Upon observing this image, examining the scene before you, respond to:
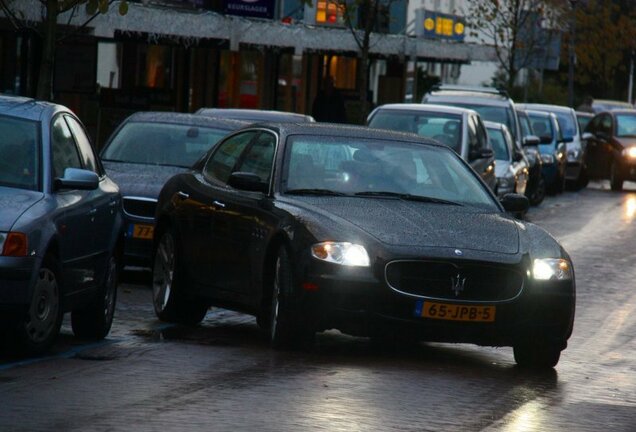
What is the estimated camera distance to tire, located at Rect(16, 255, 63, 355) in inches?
407

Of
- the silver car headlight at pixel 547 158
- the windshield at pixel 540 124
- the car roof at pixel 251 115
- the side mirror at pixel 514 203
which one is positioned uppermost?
the side mirror at pixel 514 203

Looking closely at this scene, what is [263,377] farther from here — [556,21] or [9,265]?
[556,21]

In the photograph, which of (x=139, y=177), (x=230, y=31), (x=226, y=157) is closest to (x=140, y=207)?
(x=139, y=177)

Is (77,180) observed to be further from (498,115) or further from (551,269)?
(498,115)

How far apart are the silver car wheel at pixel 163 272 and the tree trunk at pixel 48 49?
622cm

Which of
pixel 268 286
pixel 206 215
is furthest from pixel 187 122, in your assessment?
pixel 268 286

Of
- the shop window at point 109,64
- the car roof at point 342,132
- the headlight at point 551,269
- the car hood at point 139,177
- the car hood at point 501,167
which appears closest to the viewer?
the headlight at point 551,269

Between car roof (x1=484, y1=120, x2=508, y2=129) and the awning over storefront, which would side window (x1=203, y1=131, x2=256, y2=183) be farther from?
car roof (x1=484, y1=120, x2=508, y2=129)

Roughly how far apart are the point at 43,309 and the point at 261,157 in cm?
235

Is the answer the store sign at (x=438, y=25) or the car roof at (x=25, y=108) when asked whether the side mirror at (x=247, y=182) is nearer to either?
the car roof at (x=25, y=108)

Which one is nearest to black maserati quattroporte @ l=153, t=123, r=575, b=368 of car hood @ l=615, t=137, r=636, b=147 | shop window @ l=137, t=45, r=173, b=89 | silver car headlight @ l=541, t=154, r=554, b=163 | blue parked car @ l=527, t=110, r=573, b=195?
blue parked car @ l=527, t=110, r=573, b=195

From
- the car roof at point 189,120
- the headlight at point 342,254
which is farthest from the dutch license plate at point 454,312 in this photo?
the car roof at point 189,120

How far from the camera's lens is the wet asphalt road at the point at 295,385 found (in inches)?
332

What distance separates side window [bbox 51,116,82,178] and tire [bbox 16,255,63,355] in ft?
2.51
